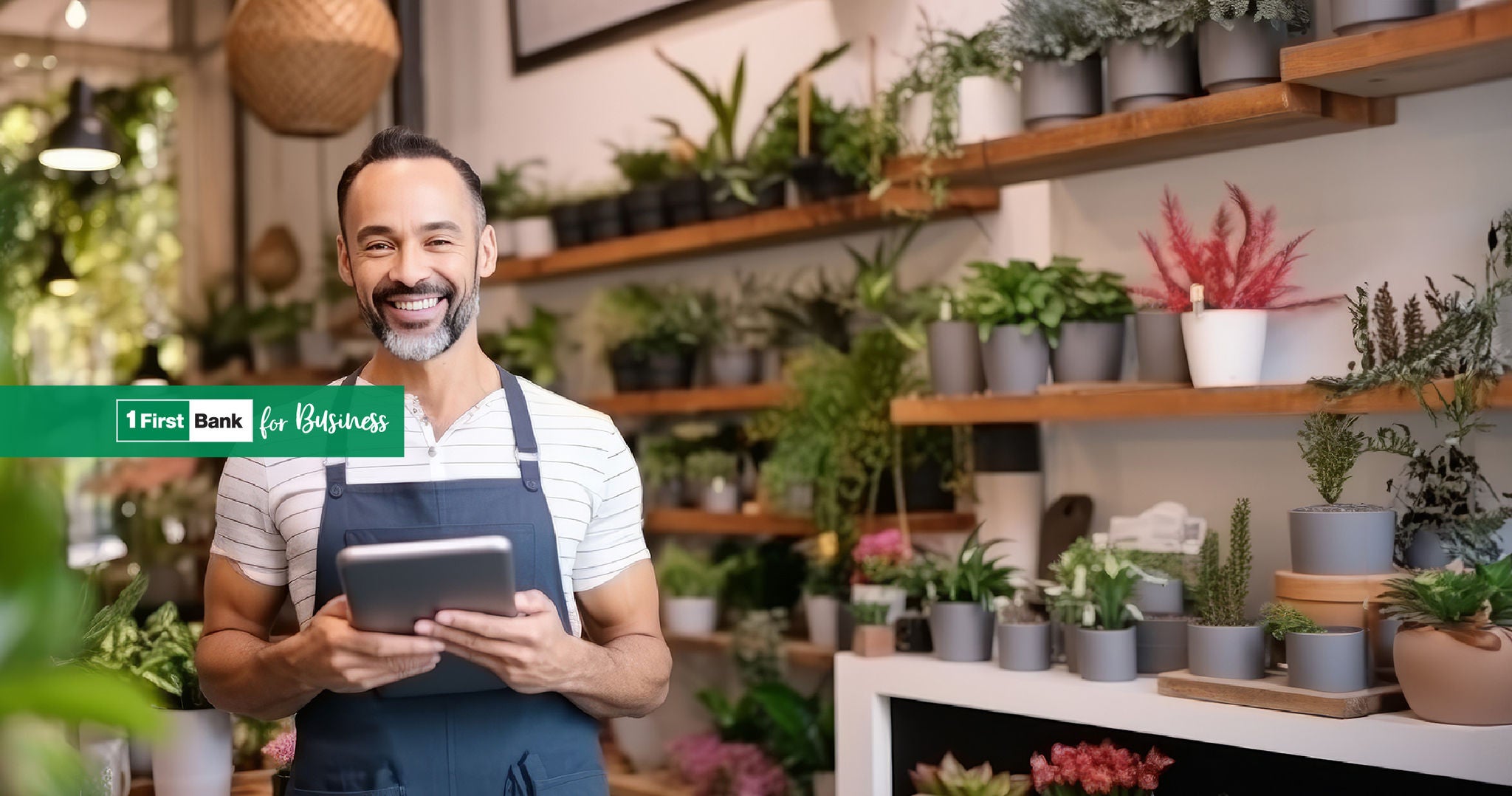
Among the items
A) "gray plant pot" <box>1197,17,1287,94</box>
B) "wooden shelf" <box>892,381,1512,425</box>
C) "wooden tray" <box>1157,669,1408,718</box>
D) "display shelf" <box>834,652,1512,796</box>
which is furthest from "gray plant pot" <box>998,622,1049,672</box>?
"gray plant pot" <box>1197,17,1287,94</box>

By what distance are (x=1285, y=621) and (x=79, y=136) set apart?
3.23 m

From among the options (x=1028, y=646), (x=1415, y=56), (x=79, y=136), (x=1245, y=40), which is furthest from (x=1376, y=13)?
(x=79, y=136)

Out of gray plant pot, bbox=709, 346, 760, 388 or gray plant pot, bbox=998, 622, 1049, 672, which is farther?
gray plant pot, bbox=709, 346, 760, 388

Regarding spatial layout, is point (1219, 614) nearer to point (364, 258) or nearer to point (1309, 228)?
point (1309, 228)

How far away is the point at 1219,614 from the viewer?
2.46 metres

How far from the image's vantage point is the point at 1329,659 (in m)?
2.25

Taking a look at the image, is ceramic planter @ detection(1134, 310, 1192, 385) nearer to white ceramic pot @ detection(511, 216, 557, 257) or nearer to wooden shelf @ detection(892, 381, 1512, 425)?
wooden shelf @ detection(892, 381, 1512, 425)

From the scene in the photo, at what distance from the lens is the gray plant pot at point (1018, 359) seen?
2.88 meters

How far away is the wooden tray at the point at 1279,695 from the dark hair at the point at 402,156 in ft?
4.55

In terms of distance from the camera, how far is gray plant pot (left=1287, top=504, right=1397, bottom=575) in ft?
7.59

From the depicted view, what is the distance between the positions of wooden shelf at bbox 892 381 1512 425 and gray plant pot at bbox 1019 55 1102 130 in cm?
53

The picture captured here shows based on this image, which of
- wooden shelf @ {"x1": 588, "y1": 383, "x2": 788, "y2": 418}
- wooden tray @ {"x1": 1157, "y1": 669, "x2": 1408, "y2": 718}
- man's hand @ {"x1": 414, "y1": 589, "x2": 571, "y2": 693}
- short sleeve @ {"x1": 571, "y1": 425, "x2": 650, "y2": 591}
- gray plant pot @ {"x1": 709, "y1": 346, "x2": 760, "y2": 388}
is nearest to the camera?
man's hand @ {"x1": 414, "y1": 589, "x2": 571, "y2": 693}

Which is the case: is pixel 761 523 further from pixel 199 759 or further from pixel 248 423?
pixel 248 423

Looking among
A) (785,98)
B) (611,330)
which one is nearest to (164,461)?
(611,330)
